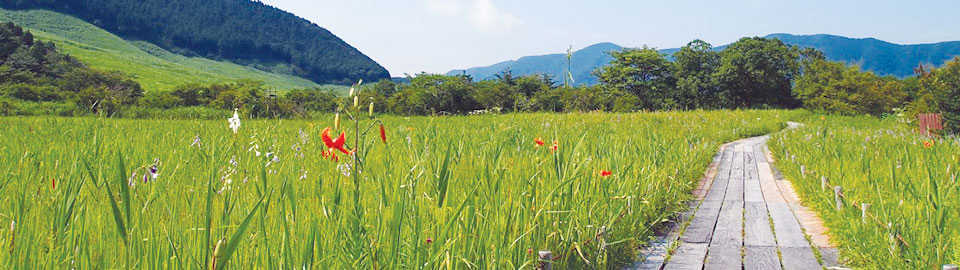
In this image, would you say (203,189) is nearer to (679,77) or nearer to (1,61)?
(1,61)

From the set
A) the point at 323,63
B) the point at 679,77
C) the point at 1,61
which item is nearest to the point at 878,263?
the point at 1,61

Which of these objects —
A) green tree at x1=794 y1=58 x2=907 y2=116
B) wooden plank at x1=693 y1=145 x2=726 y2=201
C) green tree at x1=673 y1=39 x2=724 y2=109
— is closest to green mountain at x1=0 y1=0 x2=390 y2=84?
green tree at x1=673 y1=39 x2=724 y2=109

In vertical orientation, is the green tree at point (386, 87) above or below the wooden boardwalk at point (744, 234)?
above

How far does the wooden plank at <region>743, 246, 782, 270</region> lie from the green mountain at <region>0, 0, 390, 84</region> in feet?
403

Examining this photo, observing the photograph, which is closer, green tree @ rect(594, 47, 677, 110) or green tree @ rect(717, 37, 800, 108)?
green tree @ rect(717, 37, 800, 108)

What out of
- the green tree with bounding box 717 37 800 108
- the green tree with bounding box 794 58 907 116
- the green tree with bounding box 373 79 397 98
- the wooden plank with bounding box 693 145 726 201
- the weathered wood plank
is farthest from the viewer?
the green tree with bounding box 717 37 800 108

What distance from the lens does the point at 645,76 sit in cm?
5131

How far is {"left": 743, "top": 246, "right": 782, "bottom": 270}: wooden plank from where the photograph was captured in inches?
99.0

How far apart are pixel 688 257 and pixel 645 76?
168 ft

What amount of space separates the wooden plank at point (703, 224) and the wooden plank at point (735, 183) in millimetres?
395

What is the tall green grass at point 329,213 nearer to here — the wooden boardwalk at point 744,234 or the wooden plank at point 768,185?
the wooden boardwalk at point 744,234

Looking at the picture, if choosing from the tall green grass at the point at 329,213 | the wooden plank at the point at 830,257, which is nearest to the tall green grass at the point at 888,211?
the wooden plank at the point at 830,257

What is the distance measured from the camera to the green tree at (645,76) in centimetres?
4959

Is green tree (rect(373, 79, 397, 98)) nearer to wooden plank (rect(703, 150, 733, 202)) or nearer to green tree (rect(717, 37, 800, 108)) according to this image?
green tree (rect(717, 37, 800, 108))
